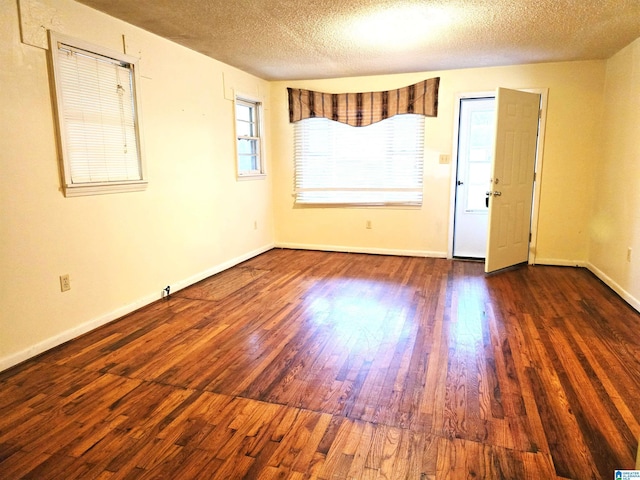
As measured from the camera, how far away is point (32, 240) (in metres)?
2.65

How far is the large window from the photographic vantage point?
5176 millimetres

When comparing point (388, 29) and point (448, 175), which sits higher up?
point (388, 29)

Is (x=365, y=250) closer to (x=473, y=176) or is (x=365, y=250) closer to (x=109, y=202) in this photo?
(x=473, y=176)

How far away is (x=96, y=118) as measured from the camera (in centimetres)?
308

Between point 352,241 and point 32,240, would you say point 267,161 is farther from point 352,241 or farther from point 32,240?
point 32,240

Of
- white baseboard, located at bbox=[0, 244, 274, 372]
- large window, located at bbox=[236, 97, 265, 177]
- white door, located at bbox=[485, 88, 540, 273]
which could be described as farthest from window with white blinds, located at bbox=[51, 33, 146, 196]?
white door, located at bbox=[485, 88, 540, 273]

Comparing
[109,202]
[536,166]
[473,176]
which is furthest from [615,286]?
[109,202]

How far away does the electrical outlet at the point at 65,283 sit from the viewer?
9.37ft

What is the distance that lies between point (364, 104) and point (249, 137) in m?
1.53

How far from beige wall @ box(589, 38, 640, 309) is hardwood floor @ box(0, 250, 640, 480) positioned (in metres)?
0.40

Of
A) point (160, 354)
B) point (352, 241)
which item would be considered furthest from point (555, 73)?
A: point (160, 354)

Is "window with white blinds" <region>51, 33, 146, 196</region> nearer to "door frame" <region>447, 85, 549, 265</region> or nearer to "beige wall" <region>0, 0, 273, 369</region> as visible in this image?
"beige wall" <region>0, 0, 273, 369</region>

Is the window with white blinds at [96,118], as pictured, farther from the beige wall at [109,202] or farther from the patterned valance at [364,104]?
the patterned valance at [364,104]

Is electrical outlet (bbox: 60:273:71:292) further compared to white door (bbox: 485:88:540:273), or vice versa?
white door (bbox: 485:88:540:273)
